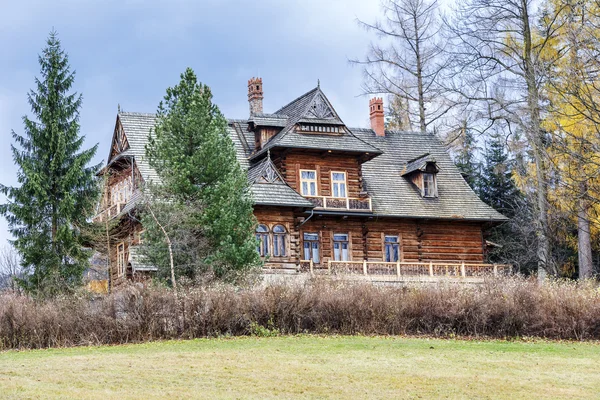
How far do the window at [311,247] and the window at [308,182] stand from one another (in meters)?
1.77

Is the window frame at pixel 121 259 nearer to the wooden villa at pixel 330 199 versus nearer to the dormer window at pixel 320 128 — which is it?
the wooden villa at pixel 330 199

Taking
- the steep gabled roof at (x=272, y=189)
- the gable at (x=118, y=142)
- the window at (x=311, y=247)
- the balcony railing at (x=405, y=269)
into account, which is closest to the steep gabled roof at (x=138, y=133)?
the gable at (x=118, y=142)

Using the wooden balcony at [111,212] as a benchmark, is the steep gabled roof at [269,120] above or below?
above

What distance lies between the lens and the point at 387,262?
3838cm

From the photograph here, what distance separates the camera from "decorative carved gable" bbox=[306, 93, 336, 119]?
4088cm

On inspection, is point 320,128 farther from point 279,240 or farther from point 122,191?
point 122,191

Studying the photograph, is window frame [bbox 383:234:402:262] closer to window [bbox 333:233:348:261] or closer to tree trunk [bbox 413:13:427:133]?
window [bbox 333:233:348:261]

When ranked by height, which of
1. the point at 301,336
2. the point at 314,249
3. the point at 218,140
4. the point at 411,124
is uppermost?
the point at 411,124

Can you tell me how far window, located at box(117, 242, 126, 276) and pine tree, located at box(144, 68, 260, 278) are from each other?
764 centimetres

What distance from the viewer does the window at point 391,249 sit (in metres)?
41.3

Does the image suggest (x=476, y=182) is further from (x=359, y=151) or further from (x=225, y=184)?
(x=225, y=184)

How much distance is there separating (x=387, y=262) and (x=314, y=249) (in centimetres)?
323

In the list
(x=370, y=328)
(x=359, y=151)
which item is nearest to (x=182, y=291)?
(x=370, y=328)

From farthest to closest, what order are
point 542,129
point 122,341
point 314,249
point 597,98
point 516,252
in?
point 516,252 → point 314,249 → point 542,129 → point 597,98 → point 122,341
